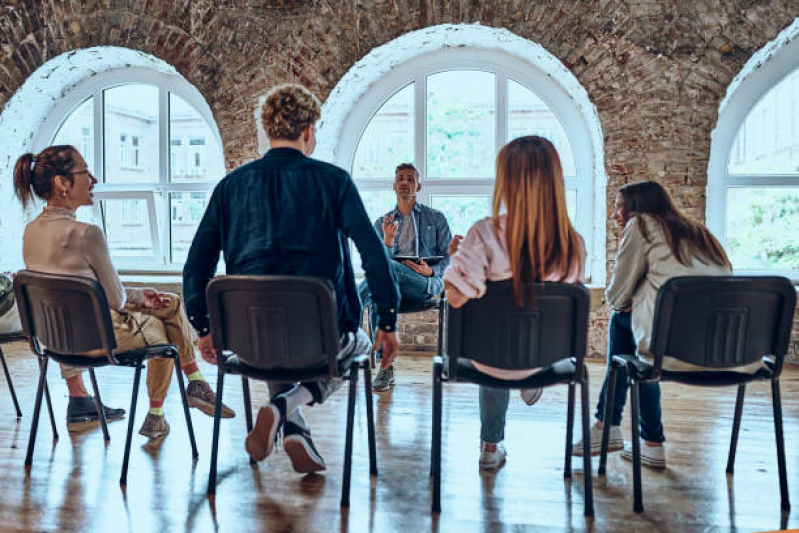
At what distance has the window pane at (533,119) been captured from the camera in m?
5.55

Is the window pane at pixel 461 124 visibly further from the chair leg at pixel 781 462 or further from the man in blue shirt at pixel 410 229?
the chair leg at pixel 781 462

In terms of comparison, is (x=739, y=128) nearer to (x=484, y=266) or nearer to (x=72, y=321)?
(x=484, y=266)

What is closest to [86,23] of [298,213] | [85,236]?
[85,236]

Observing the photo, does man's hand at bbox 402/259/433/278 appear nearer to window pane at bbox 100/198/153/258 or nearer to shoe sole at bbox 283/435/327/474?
shoe sole at bbox 283/435/327/474

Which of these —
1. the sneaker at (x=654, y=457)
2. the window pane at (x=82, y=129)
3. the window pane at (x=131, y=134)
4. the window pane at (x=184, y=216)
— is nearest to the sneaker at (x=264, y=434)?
the sneaker at (x=654, y=457)

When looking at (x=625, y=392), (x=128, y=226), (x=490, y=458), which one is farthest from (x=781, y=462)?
(x=128, y=226)

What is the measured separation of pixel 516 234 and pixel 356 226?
0.58 m

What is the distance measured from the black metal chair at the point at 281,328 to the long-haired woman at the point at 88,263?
31.0 inches

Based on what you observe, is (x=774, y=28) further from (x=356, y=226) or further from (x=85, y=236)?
(x=85, y=236)

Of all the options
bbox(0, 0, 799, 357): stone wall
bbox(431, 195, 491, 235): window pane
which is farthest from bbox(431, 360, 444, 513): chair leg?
bbox(431, 195, 491, 235): window pane

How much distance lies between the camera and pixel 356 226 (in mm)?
2484

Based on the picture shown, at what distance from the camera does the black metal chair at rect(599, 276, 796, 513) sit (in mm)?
2258

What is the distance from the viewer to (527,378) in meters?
2.42

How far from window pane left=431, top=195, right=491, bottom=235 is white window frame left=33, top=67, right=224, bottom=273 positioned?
203 cm
